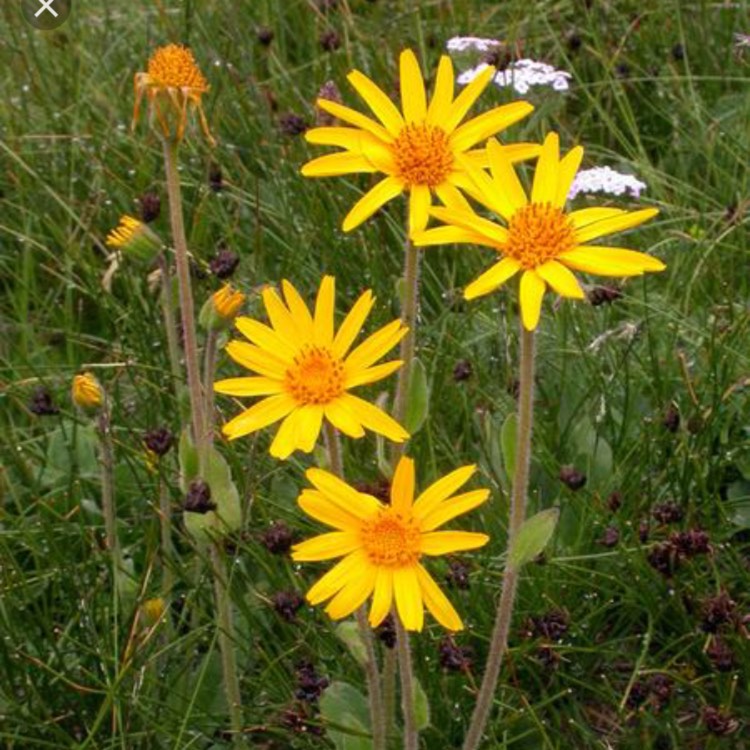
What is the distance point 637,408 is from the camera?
2434mm

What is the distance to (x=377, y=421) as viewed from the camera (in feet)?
4.77

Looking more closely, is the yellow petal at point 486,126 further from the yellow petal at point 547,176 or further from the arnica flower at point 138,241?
the arnica flower at point 138,241

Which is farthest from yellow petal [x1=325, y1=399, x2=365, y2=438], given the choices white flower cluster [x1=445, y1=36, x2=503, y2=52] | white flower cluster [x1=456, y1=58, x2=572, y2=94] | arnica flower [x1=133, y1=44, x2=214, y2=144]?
white flower cluster [x1=445, y1=36, x2=503, y2=52]

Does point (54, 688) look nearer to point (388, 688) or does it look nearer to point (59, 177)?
point (388, 688)

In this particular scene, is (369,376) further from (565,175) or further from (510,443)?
(565,175)

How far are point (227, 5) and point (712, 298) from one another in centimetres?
165

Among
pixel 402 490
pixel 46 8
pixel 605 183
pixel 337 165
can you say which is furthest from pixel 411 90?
pixel 46 8

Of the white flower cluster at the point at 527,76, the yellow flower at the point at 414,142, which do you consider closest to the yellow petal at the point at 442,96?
the yellow flower at the point at 414,142

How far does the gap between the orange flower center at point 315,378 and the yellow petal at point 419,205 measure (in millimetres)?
173

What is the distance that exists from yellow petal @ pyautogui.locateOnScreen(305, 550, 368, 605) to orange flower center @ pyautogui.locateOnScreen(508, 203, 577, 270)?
34 cm

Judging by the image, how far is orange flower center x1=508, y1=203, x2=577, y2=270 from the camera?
1.41 meters

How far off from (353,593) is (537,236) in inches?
15.9

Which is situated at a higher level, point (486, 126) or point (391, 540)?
point (486, 126)

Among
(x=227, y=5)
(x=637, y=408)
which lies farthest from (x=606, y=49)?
(x=637, y=408)
